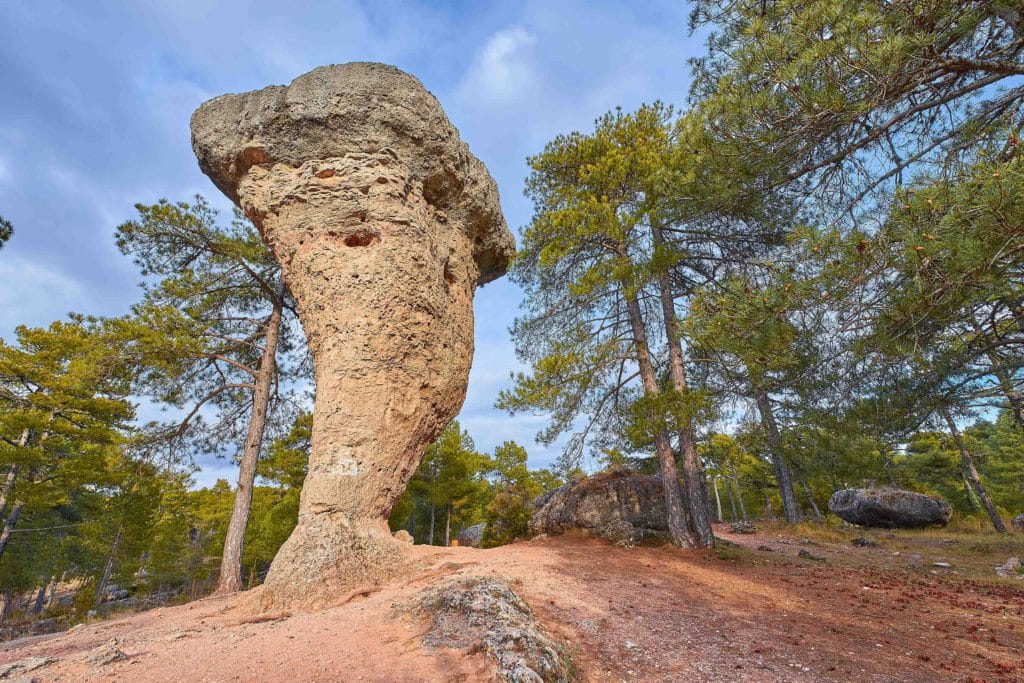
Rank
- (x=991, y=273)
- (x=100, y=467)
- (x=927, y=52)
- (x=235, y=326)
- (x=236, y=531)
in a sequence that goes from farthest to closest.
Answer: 1. (x=100, y=467)
2. (x=235, y=326)
3. (x=236, y=531)
4. (x=927, y=52)
5. (x=991, y=273)

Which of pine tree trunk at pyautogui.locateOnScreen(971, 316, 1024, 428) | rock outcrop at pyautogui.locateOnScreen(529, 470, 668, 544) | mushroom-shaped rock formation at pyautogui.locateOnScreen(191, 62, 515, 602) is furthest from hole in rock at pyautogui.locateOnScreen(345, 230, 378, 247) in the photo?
pine tree trunk at pyautogui.locateOnScreen(971, 316, 1024, 428)

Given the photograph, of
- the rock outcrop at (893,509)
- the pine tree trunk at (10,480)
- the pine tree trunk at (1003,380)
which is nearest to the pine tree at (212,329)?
the pine tree trunk at (10,480)

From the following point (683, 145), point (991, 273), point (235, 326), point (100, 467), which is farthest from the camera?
point (100, 467)

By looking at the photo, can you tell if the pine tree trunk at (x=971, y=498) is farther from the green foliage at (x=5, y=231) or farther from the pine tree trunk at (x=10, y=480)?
the pine tree trunk at (x=10, y=480)

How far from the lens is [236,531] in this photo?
9938 millimetres

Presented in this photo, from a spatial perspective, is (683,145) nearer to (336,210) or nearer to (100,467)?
(336,210)

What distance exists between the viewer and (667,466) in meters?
9.49

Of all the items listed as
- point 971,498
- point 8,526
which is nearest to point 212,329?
point 8,526

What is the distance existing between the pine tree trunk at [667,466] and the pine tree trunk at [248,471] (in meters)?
10.1

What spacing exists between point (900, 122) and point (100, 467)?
23207 mm

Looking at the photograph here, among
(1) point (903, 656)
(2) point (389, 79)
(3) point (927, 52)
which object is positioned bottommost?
(1) point (903, 656)

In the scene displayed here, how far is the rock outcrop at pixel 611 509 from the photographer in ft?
32.2

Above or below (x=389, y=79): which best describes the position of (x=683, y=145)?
below

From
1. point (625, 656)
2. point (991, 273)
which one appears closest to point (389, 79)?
point (991, 273)
